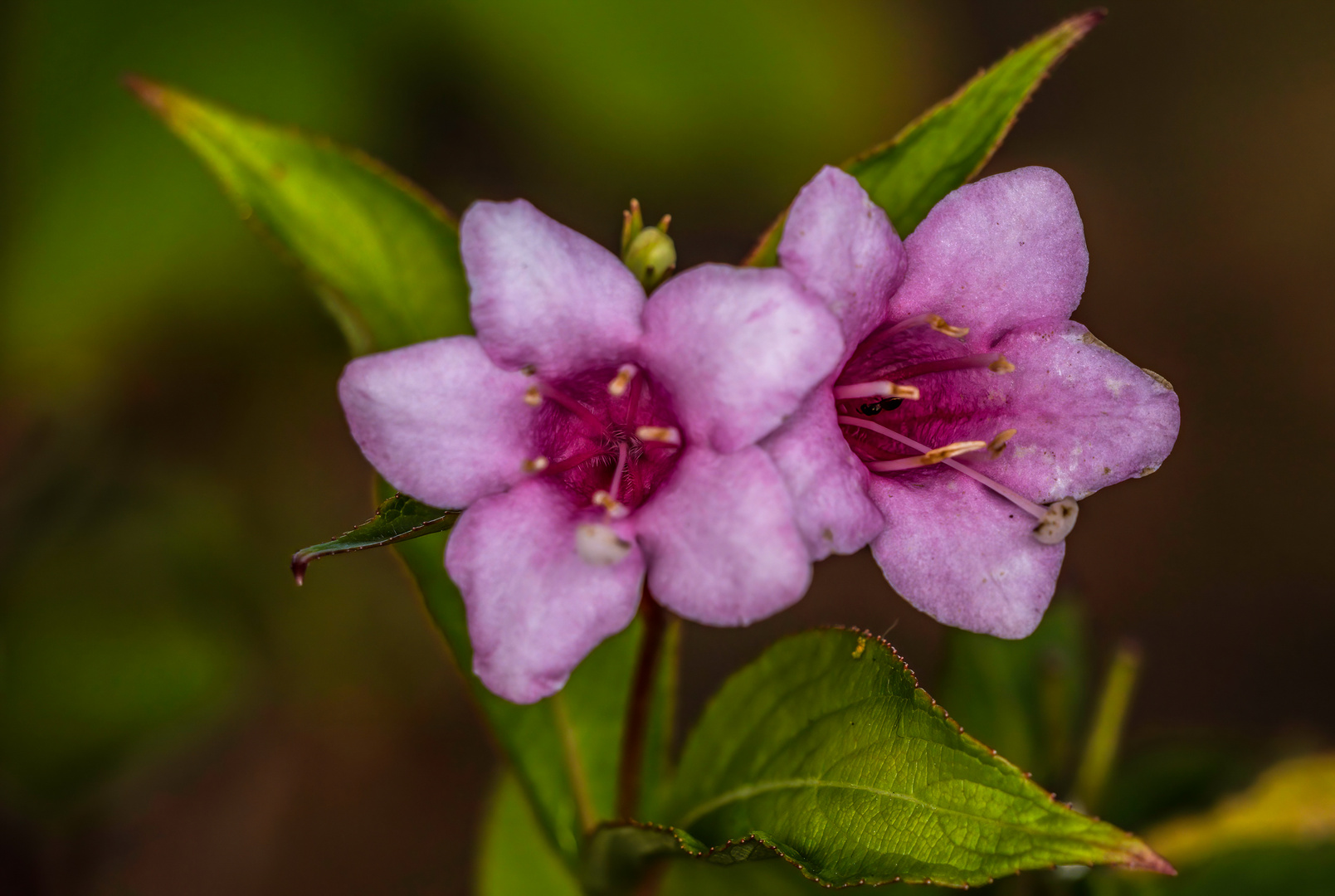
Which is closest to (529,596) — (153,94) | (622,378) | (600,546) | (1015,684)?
(600,546)

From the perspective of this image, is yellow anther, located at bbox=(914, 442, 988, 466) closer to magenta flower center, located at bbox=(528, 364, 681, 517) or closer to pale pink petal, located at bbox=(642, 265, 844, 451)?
pale pink petal, located at bbox=(642, 265, 844, 451)

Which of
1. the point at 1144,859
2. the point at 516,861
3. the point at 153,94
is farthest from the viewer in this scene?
the point at 516,861

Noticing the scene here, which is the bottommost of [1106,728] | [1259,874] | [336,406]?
[1259,874]

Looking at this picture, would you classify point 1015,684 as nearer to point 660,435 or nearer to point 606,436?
point 606,436

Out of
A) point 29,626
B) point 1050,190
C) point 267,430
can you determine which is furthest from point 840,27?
point 29,626

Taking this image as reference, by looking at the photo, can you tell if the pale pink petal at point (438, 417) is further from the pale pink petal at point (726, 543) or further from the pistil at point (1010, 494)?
the pistil at point (1010, 494)

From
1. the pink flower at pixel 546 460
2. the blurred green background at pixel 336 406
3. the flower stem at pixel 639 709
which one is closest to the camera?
the pink flower at pixel 546 460

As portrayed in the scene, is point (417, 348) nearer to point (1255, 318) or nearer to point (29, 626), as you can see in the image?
point (29, 626)

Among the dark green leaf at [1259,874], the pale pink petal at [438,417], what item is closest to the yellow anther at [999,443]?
the pale pink petal at [438,417]
